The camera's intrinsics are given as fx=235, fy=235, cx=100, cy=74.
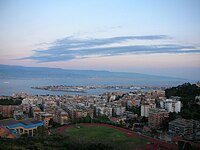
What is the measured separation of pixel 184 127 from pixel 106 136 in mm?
3087

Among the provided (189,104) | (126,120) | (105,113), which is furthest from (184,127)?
(105,113)

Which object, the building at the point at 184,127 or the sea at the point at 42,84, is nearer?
the building at the point at 184,127

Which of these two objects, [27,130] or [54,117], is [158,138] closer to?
[27,130]

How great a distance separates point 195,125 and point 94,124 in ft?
13.7

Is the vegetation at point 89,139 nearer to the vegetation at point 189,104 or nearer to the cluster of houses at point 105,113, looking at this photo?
the cluster of houses at point 105,113

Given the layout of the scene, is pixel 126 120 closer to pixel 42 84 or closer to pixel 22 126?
pixel 22 126

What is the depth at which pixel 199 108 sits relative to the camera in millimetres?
11148

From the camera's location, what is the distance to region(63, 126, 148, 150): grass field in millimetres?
7097

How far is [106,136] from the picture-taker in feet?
27.0

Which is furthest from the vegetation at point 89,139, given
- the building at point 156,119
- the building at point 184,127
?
the building at point 156,119

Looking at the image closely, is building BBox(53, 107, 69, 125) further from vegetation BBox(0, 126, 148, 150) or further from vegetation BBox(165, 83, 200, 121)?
vegetation BBox(165, 83, 200, 121)

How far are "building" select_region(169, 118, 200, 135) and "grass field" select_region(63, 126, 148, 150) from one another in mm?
2169

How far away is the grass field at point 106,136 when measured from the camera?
710cm

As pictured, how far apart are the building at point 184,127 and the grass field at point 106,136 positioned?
2.17 metres
